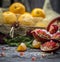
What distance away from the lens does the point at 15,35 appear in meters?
2.68

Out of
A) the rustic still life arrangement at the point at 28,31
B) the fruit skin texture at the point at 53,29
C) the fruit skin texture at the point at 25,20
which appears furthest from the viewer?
the fruit skin texture at the point at 25,20

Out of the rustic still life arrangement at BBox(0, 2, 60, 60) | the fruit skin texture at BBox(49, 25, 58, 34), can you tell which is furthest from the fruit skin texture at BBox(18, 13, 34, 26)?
the fruit skin texture at BBox(49, 25, 58, 34)

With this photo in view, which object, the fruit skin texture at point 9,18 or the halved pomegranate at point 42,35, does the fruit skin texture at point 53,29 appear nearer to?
the halved pomegranate at point 42,35

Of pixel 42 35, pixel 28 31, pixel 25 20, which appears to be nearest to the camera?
pixel 42 35

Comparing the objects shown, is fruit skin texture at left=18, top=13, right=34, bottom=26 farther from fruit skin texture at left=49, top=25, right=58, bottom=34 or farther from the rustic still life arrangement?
fruit skin texture at left=49, top=25, right=58, bottom=34

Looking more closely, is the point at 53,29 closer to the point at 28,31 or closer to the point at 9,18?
the point at 28,31

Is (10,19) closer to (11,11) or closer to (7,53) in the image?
(11,11)

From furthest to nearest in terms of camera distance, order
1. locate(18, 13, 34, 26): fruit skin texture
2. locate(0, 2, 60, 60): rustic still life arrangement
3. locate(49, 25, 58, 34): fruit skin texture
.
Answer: locate(18, 13, 34, 26): fruit skin texture → locate(49, 25, 58, 34): fruit skin texture → locate(0, 2, 60, 60): rustic still life arrangement

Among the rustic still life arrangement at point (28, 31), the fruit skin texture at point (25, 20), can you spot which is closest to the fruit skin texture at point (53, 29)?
the rustic still life arrangement at point (28, 31)

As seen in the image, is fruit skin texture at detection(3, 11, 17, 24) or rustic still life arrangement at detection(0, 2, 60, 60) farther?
fruit skin texture at detection(3, 11, 17, 24)

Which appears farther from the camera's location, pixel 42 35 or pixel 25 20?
pixel 25 20

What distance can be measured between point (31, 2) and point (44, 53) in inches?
103

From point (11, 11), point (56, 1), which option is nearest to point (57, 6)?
point (56, 1)

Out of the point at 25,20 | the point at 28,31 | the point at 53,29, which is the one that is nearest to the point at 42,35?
the point at 53,29
